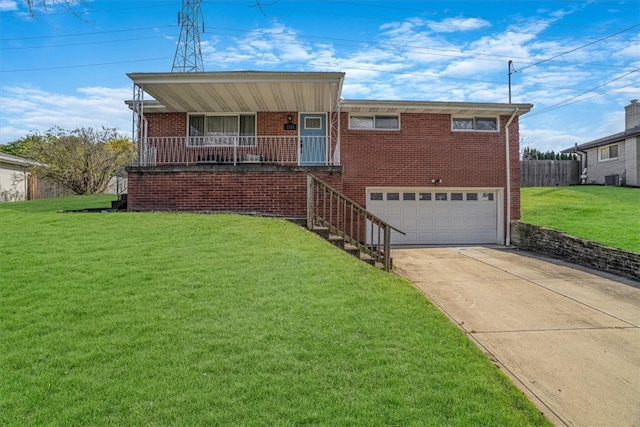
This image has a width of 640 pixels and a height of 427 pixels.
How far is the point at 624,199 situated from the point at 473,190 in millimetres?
7214

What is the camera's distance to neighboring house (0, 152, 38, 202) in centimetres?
1891

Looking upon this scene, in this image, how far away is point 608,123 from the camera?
21516 millimetres

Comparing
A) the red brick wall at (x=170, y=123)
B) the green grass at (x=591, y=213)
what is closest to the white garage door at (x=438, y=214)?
the green grass at (x=591, y=213)

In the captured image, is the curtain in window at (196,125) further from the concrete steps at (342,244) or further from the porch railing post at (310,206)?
the concrete steps at (342,244)

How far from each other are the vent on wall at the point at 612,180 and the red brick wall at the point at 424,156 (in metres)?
11.9

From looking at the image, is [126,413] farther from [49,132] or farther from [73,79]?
[49,132]

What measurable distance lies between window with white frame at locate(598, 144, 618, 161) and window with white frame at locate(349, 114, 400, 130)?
16141mm

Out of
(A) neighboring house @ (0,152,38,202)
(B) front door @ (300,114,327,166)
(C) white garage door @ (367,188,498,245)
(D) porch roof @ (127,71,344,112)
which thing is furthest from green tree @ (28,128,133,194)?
(C) white garage door @ (367,188,498,245)

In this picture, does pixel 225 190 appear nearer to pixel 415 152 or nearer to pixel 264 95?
pixel 264 95

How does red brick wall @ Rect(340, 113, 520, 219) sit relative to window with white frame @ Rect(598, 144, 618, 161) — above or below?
below

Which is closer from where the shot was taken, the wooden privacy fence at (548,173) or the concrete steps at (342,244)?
the concrete steps at (342,244)

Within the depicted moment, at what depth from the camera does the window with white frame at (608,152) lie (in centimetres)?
2094

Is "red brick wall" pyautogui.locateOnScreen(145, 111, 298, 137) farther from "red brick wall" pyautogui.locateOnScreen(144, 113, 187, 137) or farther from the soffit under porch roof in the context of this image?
the soffit under porch roof

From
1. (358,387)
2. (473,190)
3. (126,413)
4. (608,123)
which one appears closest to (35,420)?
(126,413)
